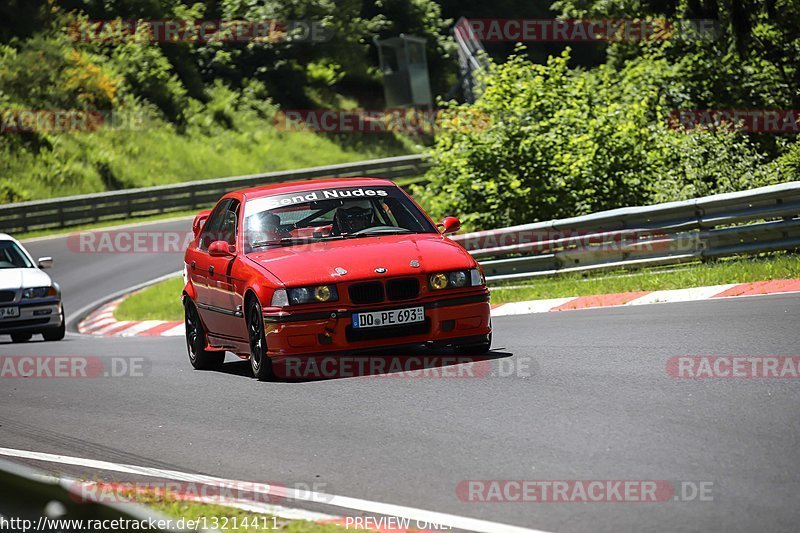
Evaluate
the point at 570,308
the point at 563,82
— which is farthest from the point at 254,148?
the point at 570,308

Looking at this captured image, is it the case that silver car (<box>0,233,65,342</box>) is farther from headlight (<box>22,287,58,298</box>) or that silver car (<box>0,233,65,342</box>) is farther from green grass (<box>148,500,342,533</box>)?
green grass (<box>148,500,342,533</box>)

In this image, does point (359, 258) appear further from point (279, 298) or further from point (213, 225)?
point (213, 225)

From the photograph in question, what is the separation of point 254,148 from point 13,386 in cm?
3611

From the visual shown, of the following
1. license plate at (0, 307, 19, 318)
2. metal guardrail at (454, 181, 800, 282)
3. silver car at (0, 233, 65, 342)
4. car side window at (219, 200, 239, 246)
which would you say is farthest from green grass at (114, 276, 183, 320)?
car side window at (219, 200, 239, 246)

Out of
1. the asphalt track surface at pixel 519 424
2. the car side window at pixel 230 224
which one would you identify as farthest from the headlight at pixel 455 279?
the car side window at pixel 230 224

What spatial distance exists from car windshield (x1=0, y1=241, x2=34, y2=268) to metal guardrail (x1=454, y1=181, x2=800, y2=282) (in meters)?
6.58

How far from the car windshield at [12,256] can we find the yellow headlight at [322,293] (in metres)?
10.4

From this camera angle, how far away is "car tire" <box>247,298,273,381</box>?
369 inches

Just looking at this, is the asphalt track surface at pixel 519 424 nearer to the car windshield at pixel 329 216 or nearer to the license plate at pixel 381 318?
the license plate at pixel 381 318

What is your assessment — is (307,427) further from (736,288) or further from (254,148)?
(254,148)

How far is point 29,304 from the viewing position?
17594 millimetres

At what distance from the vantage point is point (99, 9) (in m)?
49.4

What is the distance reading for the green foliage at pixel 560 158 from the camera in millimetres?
18109

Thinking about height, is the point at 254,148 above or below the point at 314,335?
below
